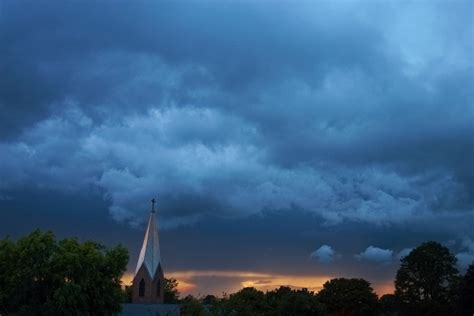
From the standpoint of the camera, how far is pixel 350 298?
100000mm

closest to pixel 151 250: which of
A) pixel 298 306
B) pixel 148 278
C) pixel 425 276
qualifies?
pixel 148 278

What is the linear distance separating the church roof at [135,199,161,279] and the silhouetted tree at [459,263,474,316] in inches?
2044

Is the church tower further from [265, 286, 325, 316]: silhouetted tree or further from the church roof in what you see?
[265, 286, 325, 316]: silhouetted tree

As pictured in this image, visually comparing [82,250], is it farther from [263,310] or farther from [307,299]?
[263,310]

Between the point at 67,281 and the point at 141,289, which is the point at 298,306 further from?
the point at 67,281

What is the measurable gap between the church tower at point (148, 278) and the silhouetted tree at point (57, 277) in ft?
151

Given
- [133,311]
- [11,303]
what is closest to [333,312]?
[133,311]

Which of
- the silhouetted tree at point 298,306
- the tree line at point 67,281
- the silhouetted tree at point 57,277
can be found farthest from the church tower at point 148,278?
the silhouetted tree at point 57,277

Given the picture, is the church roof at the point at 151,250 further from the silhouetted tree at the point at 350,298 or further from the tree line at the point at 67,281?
the tree line at the point at 67,281

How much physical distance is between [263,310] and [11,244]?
175ft

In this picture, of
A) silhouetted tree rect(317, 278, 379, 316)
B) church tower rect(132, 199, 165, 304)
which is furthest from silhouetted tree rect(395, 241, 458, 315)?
church tower rect(132, 199, 165, 304)

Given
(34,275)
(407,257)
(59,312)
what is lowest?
(59,312)

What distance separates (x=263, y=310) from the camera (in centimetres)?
10075

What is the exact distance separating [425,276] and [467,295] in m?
20.2
